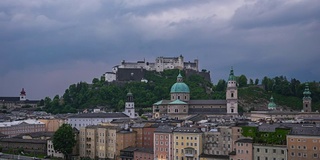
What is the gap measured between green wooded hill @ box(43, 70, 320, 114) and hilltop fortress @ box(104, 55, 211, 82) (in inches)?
209

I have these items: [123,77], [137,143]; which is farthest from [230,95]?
[123,77]

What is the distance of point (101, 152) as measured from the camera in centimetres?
6894

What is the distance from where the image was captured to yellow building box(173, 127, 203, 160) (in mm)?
58750

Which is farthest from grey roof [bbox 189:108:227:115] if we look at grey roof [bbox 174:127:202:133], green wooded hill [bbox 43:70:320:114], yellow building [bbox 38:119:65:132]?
grey roof [bbox 174:127:202:133]

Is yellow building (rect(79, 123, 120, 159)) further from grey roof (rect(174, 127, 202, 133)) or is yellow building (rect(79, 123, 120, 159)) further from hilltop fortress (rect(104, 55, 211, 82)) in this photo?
hilltop fortress (rect(104, 55, 211, 82))

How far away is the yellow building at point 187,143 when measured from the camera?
2313 inches

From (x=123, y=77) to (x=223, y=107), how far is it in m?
54.3

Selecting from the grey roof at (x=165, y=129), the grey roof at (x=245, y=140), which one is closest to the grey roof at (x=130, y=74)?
the grey roof at (x=165, y=129)

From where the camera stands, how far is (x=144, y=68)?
493 feet

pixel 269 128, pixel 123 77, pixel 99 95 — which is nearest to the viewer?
pixel 269 128

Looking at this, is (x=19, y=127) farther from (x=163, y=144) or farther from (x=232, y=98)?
(x=232, y=98)

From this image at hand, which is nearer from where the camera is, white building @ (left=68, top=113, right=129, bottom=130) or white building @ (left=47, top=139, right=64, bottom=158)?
white building @ (left=47, top=139, right=64, bottom=158)

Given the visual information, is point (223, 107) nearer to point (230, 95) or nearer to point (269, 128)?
point (230, 95)

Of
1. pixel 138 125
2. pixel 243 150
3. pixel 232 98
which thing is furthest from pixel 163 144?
pixel 232 98
